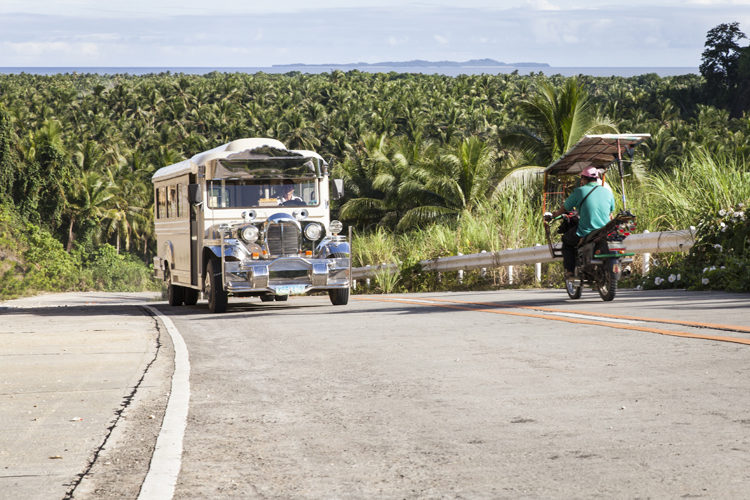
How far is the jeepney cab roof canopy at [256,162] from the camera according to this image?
17500 mm

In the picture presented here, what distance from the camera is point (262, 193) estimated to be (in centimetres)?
1772

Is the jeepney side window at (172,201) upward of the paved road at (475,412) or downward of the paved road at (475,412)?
upward

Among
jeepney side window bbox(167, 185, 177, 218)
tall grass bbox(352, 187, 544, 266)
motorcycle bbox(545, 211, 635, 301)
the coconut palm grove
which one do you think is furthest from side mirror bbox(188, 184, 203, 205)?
tall grass bbox(352, 187, 544, 266)

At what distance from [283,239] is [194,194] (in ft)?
6.03

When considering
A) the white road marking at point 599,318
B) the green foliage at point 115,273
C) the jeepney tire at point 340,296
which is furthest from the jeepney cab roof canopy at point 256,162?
the green foliage at point 115,273

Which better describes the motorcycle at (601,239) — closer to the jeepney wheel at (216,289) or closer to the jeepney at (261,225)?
the jeepney at (261,225)

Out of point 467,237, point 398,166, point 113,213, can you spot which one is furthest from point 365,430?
point 113,213

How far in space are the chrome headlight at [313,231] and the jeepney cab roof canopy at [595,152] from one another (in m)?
4.09

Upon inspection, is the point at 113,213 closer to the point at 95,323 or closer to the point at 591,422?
the point at 95,323

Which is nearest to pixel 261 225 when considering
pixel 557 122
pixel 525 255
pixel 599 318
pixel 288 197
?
pixel 288 197

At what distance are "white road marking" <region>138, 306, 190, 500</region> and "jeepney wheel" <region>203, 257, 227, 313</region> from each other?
24.9 ft

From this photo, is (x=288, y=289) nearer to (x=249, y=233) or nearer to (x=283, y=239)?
(x=283, y=239)

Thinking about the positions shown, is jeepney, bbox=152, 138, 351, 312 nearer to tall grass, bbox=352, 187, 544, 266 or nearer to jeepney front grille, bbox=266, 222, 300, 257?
jeepney front grille, bbox=266, 222, 300, 257

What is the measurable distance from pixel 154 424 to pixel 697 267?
11.7 m
